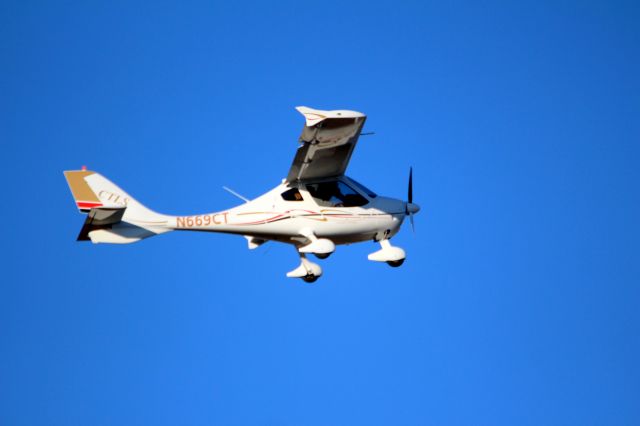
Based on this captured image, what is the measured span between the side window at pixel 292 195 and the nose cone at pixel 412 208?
3.54 meters

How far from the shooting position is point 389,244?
3297 centimetres

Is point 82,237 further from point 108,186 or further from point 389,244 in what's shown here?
point 389,244

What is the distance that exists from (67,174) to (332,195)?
6.89 meters

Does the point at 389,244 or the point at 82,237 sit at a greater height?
the point at 389,244

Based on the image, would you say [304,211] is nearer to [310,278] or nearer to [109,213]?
[310,278]

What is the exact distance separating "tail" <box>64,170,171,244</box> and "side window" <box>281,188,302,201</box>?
10.1 feet

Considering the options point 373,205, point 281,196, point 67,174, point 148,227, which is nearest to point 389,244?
point 373,205

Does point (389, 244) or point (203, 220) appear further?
point (389, 244)

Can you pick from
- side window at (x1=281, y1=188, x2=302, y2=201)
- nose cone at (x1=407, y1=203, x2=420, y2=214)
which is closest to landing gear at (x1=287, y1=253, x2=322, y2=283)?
side window at (x1=281, y1=188, x2=302, y2=201)

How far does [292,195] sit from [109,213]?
191 inches

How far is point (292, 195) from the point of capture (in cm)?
3177

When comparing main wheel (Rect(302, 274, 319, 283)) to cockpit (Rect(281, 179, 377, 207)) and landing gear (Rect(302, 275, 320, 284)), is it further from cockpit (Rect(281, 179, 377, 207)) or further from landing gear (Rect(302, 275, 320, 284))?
cockpit (Rect(281, 179, 377, 207))

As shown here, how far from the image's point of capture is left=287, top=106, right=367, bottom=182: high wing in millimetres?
29750

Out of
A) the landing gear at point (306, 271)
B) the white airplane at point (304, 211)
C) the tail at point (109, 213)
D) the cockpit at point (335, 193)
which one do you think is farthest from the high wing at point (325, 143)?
the tail at point (109, 213)
